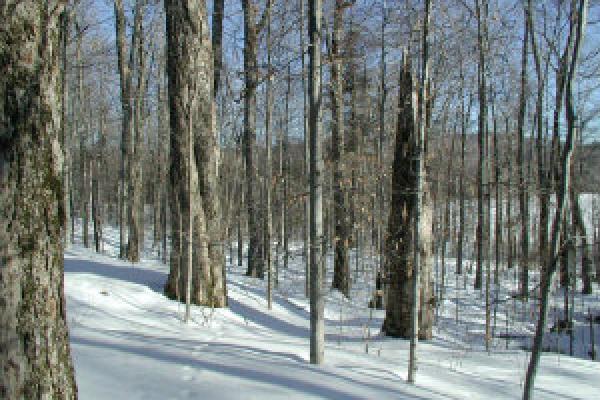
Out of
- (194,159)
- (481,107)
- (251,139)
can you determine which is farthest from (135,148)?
(481,107)

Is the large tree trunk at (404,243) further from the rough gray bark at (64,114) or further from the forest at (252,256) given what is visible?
the rough gray bark at (64,114)

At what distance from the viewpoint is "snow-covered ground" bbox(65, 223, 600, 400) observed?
12.8 feet

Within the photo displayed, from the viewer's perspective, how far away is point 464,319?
44.1ft

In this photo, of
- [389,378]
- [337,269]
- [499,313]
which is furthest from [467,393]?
[499,313]

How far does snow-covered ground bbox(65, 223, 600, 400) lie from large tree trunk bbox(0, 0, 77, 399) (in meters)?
1.12

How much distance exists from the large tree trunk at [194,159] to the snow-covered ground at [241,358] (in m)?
0.52

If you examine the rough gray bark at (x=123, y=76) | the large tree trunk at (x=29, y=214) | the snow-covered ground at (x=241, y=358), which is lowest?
the snow-covered ground at (x=241, y=358)

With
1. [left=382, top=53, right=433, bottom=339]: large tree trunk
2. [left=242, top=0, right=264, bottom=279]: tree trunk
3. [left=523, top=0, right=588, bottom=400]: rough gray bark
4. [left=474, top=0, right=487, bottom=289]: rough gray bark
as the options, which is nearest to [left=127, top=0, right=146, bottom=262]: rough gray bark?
[left=242, top=0, right=264, bottom=279]: tree trunk

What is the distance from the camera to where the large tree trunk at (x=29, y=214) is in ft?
8.45

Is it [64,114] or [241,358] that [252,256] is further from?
[241,358]

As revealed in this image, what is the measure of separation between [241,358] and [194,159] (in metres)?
4.00

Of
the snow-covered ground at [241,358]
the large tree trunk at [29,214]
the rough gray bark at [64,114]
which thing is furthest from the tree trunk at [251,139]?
the large tree trunk at [29,214]

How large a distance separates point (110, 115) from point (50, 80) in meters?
25.3

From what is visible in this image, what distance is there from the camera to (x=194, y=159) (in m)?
7.86
